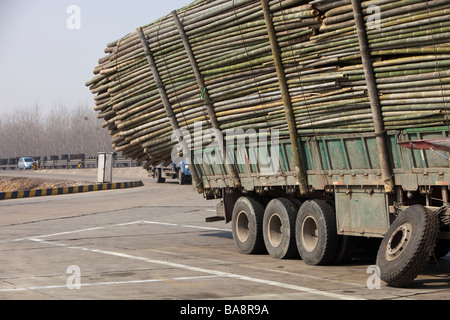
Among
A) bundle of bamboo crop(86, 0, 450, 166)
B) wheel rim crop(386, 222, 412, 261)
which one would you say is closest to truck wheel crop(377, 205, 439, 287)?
wheel rim crop(386, 222, 412, 261)

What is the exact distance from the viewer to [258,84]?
13898 millimetres

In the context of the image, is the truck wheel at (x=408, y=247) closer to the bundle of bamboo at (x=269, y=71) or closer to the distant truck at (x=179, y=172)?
the bundle of bamboo at (x=269, y=71)

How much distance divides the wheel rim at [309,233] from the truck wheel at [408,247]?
8.87ft

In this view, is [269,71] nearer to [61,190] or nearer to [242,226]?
A: [242,226]

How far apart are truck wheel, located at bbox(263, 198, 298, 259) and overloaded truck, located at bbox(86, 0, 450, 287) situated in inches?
1.4

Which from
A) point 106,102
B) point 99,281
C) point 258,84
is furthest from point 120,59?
point 99,281

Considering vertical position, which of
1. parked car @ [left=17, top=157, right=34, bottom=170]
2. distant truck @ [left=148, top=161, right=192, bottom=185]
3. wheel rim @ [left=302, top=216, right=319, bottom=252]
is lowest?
wheel rim @ [left=302, top=216, right=319, bottom=252]

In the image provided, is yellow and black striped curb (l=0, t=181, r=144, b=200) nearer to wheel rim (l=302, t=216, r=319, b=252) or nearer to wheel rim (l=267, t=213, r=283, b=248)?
wheel rim (l=267, t=213, r=283, b=248)

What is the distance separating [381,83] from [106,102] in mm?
8441

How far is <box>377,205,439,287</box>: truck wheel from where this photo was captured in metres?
9.96

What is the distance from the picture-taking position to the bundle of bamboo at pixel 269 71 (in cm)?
1066

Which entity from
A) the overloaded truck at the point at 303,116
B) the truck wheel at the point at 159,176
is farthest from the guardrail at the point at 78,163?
the overloaded truck at the point at 303,116

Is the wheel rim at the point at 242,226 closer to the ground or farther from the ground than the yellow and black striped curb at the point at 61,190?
closer to the ground
